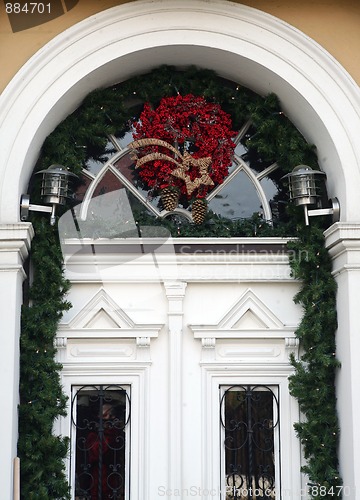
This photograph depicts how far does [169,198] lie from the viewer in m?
8.46

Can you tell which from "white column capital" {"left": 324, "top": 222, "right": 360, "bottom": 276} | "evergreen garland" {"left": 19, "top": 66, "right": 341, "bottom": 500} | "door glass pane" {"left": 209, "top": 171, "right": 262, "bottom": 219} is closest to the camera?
"white column capital" {"left": 324, "top": 222, "right": 360, "bottom": 276}

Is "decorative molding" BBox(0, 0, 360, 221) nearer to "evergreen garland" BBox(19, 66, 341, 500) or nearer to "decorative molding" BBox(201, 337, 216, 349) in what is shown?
"evergreen garland" BBox(19, 66, 341, 500)

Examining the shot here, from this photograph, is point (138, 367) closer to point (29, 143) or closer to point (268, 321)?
point (268, 321)

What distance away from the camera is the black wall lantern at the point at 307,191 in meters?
8.12

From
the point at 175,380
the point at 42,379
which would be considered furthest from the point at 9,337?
the point at 175,380

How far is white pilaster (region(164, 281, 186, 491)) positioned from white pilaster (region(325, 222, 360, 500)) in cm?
130

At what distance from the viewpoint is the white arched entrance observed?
7926 mm

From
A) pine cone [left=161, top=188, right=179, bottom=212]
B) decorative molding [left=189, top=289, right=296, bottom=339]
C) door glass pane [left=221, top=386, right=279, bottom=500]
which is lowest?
door glass pane [left=221, top=386, right=279, bottom=500]

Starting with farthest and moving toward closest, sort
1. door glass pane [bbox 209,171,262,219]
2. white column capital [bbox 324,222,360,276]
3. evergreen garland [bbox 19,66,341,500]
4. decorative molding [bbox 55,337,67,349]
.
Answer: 1. door glass pane [bbox 209,171,262,219]
2. decorative molding [bbox 55,337,67,349]
3. evergreen garland [bbox 19,66,341,500]
4. white column capital [bbox 324,222,360,276]

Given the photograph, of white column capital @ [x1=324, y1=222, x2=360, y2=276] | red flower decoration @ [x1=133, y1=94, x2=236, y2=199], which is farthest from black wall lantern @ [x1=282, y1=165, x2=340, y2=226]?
red flower decoration @ [x1=133, y1=94, x2=236, y2=199]

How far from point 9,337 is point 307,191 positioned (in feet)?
8.80

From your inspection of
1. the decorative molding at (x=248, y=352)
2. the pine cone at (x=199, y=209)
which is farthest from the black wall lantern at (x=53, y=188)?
the decorative molding at (x=248, y=352)

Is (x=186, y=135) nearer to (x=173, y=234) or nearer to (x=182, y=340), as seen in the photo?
(x=173, y=234)

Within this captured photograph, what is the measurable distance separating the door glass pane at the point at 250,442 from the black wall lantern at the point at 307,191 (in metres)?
1.54
